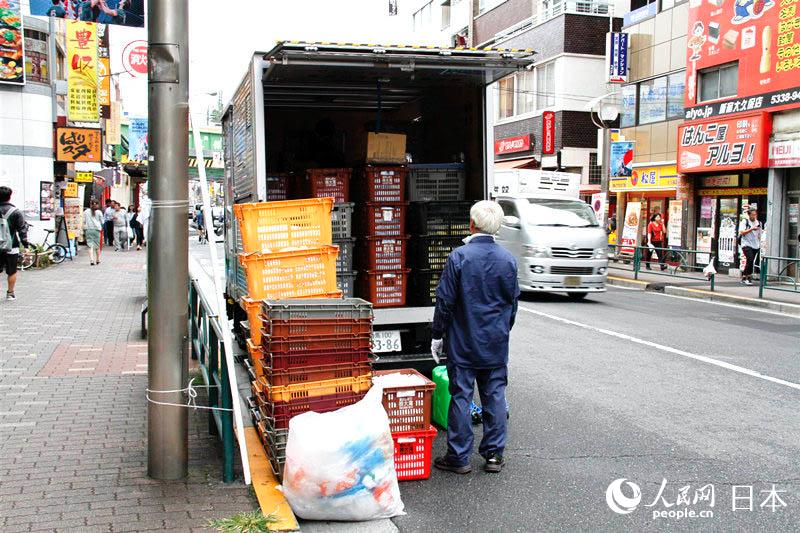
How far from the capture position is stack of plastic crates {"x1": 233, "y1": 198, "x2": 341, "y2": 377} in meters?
5.47

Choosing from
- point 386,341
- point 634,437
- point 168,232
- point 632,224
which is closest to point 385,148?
point 386,341

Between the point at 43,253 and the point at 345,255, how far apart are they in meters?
16.8

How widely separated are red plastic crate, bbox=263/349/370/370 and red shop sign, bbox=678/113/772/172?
19.1 meters

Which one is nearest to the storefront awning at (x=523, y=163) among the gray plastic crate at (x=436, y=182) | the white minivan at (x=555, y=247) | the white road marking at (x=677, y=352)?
the white minivan at (x=555, y=247)

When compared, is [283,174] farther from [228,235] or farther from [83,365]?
[83,365]

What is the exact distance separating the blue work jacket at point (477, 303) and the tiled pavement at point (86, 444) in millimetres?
1747

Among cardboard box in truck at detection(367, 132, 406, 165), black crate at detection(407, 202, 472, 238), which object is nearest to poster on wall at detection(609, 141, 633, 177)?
black crate at detection(407, 202, 472, 238)

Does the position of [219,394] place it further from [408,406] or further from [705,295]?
[705,295]

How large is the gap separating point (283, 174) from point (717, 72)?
65.2 ft

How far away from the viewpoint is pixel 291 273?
5.61 meters

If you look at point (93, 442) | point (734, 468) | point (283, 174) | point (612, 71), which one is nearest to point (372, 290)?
point (283, 174)

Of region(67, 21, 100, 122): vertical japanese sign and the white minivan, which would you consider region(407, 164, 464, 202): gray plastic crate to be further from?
region(67, 21, 100, 122): vertical japanese sign

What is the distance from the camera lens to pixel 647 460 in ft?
18.4

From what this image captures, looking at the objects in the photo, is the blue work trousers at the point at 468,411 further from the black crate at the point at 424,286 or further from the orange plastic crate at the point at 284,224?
the black crate at the point at 424,286
